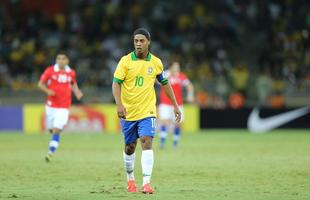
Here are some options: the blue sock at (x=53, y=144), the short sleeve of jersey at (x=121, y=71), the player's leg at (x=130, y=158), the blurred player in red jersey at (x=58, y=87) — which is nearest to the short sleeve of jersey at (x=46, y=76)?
the blurred player in red jersey at (x=58, y=87)

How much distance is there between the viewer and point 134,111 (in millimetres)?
12273

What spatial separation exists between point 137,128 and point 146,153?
0.52 m

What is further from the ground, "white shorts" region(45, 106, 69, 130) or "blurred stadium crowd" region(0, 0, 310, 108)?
"blurred stadium crowd" region(0, 0, 310, 108)

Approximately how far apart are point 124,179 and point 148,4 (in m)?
22.8

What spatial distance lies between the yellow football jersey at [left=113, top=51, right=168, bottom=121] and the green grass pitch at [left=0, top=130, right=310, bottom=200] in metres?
1.33

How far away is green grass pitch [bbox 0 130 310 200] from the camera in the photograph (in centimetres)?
1209

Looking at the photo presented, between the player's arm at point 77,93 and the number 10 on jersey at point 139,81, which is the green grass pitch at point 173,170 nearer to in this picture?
the player's arm at point 77,93

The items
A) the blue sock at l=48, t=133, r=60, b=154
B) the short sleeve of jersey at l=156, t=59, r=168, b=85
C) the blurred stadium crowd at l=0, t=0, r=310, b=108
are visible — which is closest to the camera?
the short sleeve of jersey at l=156, t=59, r=168, b=85

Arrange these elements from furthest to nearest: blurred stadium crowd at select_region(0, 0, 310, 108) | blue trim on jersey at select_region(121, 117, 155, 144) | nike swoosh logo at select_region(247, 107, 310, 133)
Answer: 1. nike swoosh logo at select_region(247, 107, 310, 133)
2. blurred stadium crowd at select_region(0, 0, 310, 108)
3. blue trim on jersey at select_region(121, 117, 155, 144)

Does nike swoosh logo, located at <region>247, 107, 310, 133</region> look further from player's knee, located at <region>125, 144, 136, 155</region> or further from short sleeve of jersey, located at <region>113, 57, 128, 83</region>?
short sleeve of jersey, located at <region>113, 57, 128, 83</region>

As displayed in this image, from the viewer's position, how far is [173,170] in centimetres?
1627

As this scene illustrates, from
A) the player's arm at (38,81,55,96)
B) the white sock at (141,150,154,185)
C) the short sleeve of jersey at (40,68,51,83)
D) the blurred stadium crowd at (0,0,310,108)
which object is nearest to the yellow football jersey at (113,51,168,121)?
the white sock at (141,150,154,185)

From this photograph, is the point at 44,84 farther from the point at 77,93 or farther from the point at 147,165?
the point at 147,165

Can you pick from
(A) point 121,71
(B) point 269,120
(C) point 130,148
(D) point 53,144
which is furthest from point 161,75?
(B) point 269,120
